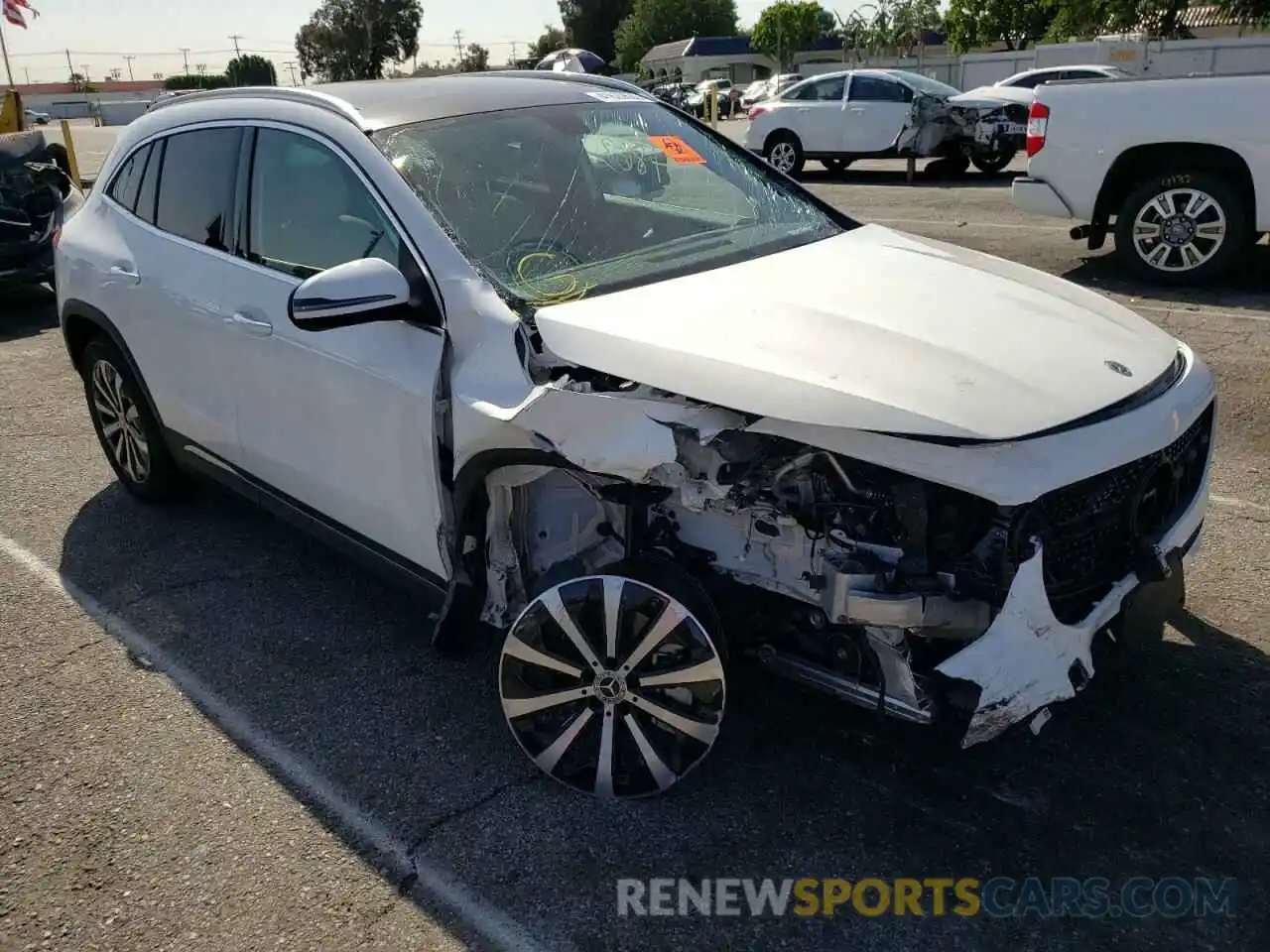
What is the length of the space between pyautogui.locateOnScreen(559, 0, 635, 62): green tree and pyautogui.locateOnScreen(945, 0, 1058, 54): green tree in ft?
142

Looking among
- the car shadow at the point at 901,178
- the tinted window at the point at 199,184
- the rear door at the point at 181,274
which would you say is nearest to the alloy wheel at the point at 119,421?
the rear door at the point at 181,274

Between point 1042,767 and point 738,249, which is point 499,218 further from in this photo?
point 1042,767

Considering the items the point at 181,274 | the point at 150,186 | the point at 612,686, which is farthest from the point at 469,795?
the point at 150,186

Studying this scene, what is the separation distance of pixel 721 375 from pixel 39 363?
731 centimetres

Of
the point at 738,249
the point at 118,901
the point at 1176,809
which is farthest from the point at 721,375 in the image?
the point at 118,901

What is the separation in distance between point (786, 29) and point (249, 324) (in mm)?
77714

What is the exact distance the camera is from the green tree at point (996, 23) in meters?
55.7

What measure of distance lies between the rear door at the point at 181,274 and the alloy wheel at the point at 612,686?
5.68 ft

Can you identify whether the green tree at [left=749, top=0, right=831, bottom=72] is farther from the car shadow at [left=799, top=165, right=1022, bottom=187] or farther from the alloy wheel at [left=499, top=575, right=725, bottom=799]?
the alloy wheel at [left=499, top=575, right=725, bottom=799]

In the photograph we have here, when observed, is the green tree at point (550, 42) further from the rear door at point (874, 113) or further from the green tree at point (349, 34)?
the rear door at point (874, 113)

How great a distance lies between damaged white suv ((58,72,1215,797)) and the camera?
247 centimetres

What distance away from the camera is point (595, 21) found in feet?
316

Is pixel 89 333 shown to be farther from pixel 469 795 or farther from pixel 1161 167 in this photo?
pixel 1161 167

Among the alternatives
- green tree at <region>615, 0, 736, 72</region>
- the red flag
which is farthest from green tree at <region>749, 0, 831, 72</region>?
the red flag
